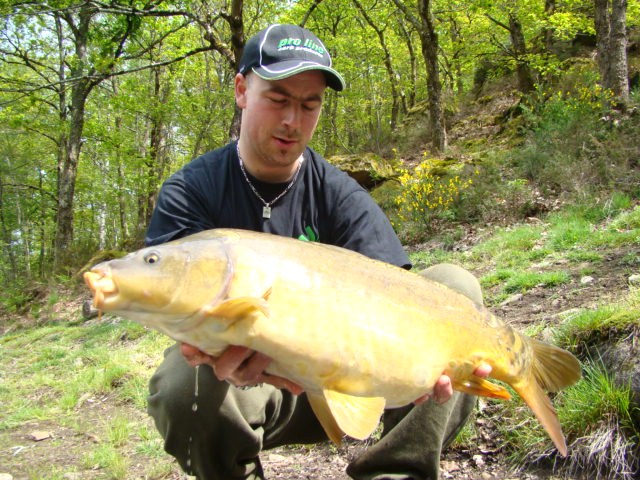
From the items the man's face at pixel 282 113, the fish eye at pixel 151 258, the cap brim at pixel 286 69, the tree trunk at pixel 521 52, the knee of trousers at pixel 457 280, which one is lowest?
the knee of trousers at pixel 457 280

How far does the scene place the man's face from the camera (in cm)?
202

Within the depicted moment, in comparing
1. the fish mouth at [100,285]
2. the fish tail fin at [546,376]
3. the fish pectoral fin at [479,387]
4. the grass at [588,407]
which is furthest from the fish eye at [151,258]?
the grass at [588,407]

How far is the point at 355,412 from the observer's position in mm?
1418

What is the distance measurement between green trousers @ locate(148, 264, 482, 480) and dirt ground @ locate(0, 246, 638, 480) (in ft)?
1.18

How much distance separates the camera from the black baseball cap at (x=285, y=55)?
1957 millimetres

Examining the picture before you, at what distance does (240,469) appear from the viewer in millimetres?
1924

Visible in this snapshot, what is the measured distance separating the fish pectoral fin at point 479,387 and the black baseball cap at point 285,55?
1.31 m

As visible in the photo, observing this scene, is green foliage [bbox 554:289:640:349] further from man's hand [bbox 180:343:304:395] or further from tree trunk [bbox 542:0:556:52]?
tree trunk [bbox 542:0:556:52]

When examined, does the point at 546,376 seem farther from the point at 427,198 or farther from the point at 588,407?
the point at 427,198

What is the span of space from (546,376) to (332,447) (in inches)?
52.3

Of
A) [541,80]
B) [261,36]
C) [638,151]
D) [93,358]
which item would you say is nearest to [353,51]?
[541,80]

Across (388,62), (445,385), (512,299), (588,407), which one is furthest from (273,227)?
(388,62)

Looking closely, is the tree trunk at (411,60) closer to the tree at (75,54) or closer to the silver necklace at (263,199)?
the tree at (75,54)

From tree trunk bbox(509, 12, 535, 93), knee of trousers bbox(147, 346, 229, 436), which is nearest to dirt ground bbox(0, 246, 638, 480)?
knee of trousers bbox(147, 346, 229, 436)
